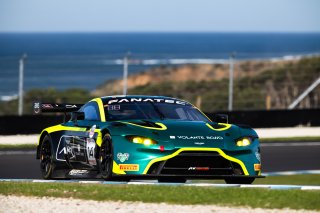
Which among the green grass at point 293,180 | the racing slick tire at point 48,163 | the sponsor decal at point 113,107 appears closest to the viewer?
the sponsor decal at point 113,107

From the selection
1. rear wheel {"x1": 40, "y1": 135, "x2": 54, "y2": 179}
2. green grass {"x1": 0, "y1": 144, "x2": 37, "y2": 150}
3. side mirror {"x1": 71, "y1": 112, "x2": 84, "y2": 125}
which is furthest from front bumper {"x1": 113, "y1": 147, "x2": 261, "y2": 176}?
green grass {"x1": 0, "y1": 144, "x2": 37, "y2": 150}

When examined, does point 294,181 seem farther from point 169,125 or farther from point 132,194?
point 132,194

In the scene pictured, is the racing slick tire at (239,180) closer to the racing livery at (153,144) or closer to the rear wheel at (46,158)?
the racing livery at (153,144)

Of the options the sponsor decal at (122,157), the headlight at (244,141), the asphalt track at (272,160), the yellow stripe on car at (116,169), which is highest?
the headlight at (244,141)

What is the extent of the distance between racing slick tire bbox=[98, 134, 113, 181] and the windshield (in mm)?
667

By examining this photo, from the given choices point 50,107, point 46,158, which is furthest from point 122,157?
point 50,107

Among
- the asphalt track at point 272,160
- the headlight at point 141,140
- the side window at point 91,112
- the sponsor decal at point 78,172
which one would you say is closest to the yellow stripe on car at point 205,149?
the headlight at point 141,140

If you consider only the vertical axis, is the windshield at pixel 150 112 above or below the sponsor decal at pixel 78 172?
above

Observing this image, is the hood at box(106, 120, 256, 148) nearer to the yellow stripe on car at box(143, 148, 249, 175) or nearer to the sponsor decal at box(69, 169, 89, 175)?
the yellow stripe on car at box(143, 148, 249, 175)

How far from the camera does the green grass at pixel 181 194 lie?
1144 centimetres

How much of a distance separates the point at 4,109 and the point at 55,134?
1336 inches

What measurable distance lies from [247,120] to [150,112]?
13.4 meters

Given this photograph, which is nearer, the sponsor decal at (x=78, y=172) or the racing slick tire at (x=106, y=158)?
the racing slick tire at (x=106, y=158)

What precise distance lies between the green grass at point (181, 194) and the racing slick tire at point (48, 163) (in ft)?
5.67
